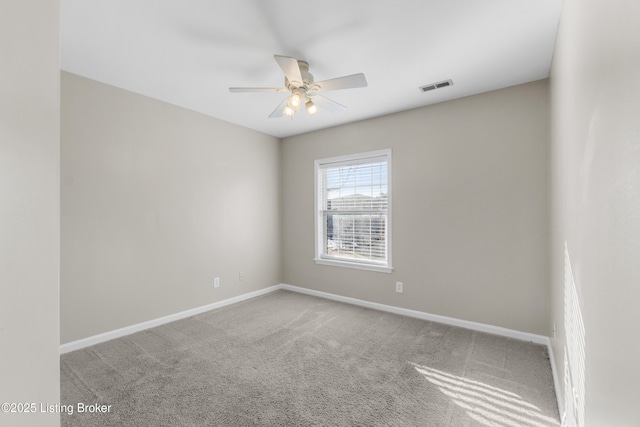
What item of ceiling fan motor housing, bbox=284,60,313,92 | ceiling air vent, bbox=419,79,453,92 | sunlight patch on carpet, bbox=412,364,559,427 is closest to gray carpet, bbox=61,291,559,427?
sunlight patch on carpet, bbox=412,364,559,427

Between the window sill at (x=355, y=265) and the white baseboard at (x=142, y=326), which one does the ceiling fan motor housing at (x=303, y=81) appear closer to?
the window sill at (x=355, y=265)

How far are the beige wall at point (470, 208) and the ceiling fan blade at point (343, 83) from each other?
1624mm

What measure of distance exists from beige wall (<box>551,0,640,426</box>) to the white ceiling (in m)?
0.68

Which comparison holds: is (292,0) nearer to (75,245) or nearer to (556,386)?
Answer: (75,245)

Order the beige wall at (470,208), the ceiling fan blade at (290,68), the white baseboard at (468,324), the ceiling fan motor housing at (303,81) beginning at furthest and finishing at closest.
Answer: the beige wall at (470,208)
the ceiling fan motor housing at (303,81)
the white baseboard at (468,324)
the ceiling fan blade at (290,68)

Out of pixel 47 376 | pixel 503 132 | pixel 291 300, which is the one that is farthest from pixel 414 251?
pixel 47 376

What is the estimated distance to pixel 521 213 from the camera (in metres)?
2.95

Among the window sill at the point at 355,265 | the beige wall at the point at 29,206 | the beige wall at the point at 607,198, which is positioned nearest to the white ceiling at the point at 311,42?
the beige wall at the point at 607,198

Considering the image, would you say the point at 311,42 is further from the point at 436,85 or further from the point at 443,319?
the point at 443,319

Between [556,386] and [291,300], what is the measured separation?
3081 millimetres

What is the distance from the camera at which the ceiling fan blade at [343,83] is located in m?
2.17

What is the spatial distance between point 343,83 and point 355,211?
2.26 metres

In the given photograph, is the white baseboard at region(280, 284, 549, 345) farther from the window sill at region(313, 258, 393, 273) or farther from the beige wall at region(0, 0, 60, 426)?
the beige wall at region(0, 0, 60, 426)

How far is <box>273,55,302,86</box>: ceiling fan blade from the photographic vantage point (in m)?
2.04
